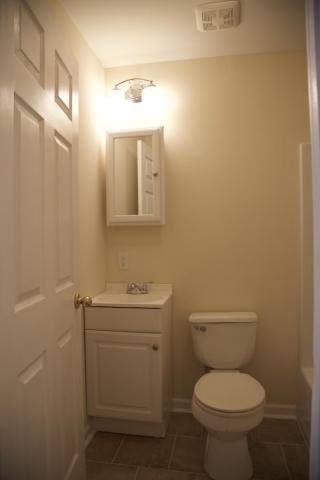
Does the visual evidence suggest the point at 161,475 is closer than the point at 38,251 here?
No

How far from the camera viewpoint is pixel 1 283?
0.86 meters

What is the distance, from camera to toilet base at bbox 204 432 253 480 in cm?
156

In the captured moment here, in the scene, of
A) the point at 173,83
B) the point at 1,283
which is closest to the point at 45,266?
the point at 1,283

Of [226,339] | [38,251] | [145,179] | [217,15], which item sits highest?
[217,15]

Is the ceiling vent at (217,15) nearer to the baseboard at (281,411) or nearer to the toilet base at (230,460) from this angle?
the toilet base at (230,460)

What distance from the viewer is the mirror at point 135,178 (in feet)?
7.01

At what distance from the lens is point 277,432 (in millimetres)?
1972

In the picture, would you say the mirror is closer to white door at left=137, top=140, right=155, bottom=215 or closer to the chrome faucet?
white door at left=137, top=140, right=155, bottom=215

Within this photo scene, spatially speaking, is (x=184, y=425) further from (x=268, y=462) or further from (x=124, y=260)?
(x=124, y=260)

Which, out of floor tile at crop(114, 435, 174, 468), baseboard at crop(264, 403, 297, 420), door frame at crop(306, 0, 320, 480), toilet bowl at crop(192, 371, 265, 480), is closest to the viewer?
door frame at crop(306, 0, 320, 480)

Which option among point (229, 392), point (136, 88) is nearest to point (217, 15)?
point (136, 88)

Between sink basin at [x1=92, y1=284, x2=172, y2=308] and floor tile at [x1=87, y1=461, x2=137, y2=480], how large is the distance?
2.79 feet

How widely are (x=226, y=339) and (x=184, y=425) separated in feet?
2.12

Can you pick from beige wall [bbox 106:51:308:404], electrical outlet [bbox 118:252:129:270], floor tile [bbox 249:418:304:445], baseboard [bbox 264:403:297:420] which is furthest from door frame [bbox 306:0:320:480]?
electrical outlet [bbox 118:252:129:270]
